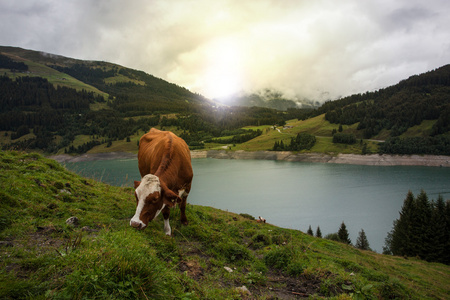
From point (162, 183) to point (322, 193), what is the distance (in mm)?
54978

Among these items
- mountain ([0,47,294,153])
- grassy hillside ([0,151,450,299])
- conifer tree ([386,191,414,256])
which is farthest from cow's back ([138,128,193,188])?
mountain ([0,47,294,153])

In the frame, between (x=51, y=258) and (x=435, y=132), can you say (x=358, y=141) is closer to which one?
(x=435, y=132)

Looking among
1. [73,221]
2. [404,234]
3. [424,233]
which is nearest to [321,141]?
[404,234]

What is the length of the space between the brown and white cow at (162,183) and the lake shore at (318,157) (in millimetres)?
74441

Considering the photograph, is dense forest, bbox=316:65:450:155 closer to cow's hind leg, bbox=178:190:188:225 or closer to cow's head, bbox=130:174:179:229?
cow's hind leg, bbox=178:190:188:225

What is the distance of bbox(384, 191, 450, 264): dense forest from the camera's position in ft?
86.3

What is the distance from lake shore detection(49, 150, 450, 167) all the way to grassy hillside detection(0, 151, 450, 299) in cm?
7336

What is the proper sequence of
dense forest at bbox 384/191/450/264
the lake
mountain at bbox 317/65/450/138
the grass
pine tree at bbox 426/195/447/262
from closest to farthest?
1. pine tree at bbox 426/195/447/262
2. dense forest at bbox 384/191/450/264
3. the lake
4. the grass
5. mountain at bbox 317/65/450/138

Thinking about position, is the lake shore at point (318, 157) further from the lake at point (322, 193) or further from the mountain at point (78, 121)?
the mountain at point (78, 121)

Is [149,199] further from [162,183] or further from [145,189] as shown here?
[162,183]

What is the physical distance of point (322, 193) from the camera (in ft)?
174

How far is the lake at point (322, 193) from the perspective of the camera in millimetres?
38719

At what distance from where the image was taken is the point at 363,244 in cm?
3027

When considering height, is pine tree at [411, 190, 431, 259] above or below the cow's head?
below
